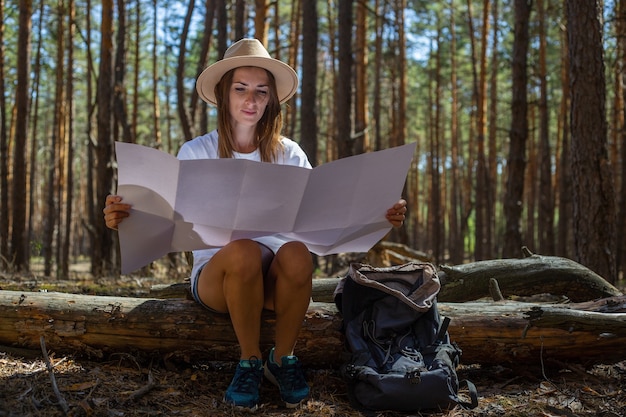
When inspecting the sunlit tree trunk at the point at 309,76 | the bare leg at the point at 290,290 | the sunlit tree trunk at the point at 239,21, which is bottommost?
the bare leg at the point at 290,290

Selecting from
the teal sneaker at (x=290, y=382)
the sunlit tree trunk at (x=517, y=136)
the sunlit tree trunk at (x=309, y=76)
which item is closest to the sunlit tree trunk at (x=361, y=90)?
the sunlit tree trunk at (x=309, y=76)

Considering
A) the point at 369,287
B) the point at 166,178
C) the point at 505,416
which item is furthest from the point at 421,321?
the point at 166,178

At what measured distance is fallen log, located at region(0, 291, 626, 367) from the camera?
9.42ft

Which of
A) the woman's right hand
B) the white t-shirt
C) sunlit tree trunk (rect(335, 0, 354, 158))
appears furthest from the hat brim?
sunlit tree trunk (rect(335, 0, 354, 158))

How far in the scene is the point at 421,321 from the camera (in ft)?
9.14

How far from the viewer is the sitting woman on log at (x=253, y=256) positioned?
249cm

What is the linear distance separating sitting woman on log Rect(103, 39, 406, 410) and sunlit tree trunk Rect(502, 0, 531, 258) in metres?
6.11

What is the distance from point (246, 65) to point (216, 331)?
55.1 inches

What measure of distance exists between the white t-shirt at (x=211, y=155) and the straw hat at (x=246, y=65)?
28 cm

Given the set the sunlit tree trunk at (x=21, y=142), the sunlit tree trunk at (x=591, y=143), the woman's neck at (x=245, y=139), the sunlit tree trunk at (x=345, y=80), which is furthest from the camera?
the sunlit tree trunk at (x=21, y=142)

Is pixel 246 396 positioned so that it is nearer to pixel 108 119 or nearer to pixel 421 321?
pixel 421 321

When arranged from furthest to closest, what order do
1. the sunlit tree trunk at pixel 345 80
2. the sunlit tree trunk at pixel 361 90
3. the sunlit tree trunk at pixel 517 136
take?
the sunlit tree trunk at pixel 361 90
the sunlit tree trunk at pixel 345 80
the sunlit tree trunk at pixel 517 136

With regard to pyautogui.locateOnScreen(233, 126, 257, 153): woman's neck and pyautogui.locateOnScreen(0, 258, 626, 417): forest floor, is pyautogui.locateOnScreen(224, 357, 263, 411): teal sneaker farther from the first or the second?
pyautogui.locateOnScreen(233, 126, 257, 153): woman's neck

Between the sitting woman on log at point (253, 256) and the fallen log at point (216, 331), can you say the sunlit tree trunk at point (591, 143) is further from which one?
the sitting woman on log at point (253, 256)
